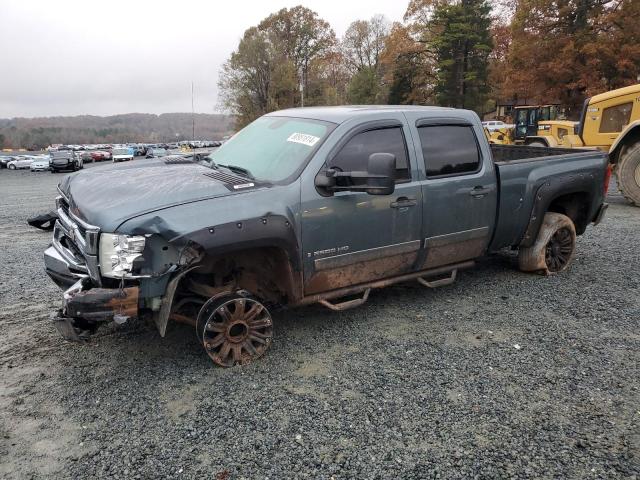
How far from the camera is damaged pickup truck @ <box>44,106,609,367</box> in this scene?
10.2 feet

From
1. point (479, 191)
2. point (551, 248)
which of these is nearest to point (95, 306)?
point (479, 191)

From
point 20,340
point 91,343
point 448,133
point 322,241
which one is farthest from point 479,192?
point 20,340

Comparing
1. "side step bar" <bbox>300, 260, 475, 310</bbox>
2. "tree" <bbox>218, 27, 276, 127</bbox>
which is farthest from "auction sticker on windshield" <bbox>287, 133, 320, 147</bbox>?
"tree" <bbox>218, 27, 276, 127</bbox>

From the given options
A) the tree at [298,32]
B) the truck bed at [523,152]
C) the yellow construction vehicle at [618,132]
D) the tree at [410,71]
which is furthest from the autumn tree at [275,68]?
the truck bed at [523,152]

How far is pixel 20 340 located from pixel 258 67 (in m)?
48.0

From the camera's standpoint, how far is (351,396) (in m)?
3.15

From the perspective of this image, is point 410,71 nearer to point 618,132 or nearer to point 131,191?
point 618,132

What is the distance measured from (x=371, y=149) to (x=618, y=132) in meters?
10.6

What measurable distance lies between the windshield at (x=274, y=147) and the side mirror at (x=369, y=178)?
0.86ft

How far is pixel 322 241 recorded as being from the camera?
12.1 ft

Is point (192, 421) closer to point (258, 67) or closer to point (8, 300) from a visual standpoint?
point (8, 300)

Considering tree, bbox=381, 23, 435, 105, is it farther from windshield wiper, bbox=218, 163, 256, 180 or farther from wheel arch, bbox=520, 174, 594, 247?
windshield wiper, bbox=218, 163, 256, 180

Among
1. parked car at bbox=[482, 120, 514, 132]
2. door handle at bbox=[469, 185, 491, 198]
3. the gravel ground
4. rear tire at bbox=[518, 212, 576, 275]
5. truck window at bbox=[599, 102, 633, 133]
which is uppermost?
parked car at bbox=[482, 120, 514, 132]

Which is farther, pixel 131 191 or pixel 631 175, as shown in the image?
pixel 631 175
